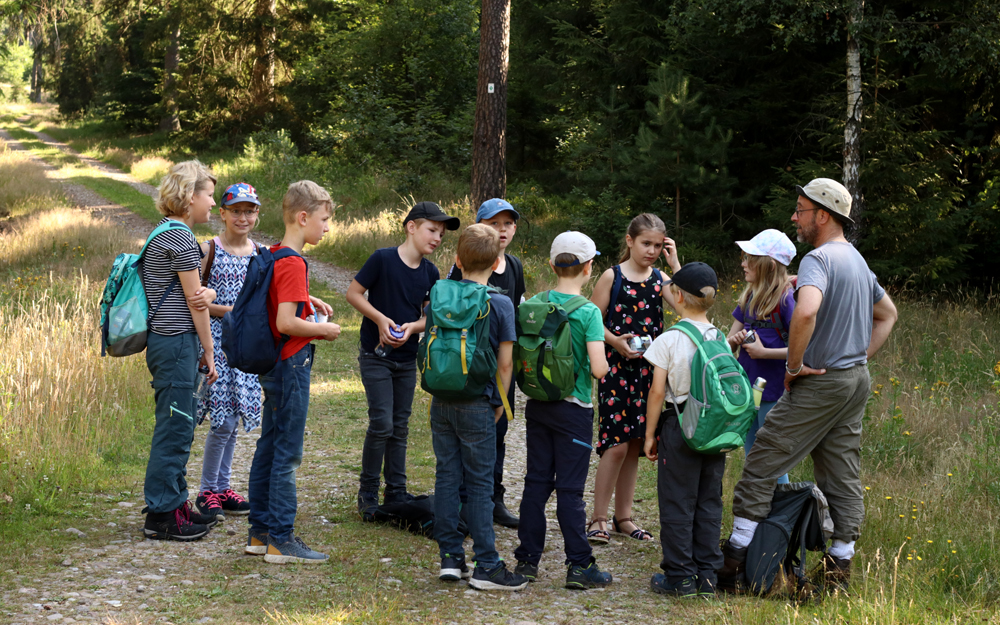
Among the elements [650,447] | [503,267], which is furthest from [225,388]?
[650,447]

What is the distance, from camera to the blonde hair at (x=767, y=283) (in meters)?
4.44

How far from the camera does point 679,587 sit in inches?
154

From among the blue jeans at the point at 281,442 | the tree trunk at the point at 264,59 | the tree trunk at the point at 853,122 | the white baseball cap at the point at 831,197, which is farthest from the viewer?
the tree trunk at the point at 264,59

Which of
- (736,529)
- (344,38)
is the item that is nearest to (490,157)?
(736,529)

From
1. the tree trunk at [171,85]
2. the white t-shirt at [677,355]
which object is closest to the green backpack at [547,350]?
the white t-shirt at [677,355]

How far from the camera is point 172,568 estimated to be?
13.2 feet

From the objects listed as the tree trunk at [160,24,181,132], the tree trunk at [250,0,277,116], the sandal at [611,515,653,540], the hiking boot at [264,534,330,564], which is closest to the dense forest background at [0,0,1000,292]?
the sandal at [611,515,653,540]

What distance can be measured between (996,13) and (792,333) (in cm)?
957

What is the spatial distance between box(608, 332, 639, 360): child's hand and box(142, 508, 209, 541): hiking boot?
2561 millimetres

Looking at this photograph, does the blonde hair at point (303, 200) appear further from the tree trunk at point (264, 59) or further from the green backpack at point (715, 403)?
the tree trunk at point (264, 59)

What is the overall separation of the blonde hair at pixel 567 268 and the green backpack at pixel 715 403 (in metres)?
0.65

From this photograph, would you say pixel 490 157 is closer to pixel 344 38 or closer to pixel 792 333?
pixel 792 333

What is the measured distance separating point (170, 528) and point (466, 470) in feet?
5.80

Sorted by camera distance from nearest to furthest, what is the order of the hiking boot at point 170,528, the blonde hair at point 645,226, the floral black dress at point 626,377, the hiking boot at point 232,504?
the hiking boot at point 170,528 < the blonde hair at point 645,226 < the floral black dress at point 626,377 < the hiking boot at point 232,504
